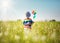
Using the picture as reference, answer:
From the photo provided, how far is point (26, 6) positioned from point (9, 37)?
37 centimetres

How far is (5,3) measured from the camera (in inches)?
63.9

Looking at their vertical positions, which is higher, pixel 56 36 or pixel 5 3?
pixel 5 3

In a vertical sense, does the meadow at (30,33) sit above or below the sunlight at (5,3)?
below

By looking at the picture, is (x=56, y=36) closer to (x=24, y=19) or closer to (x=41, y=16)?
(x=41, y=16)

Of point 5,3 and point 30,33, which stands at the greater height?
point 5,3

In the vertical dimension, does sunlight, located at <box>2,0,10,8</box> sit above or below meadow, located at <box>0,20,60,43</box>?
above

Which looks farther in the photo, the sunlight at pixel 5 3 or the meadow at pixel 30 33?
the sunlight at pixel 5 3

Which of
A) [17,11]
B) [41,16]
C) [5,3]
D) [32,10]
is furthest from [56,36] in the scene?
[5,3]

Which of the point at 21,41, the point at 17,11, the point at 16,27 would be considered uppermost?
the point at 17,11

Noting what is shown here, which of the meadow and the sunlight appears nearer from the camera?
the meadow

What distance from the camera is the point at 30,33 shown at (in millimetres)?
1575

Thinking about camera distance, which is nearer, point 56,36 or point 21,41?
point 21,41

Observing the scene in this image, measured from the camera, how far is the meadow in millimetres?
1515

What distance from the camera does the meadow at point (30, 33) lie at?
4.97 feet
